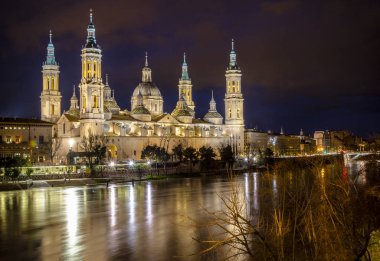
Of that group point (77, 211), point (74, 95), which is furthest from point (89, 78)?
point (77, 211)

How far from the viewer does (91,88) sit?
61312mm

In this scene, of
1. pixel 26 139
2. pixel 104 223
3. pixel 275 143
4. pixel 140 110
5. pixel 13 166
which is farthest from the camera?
pixel 275 143

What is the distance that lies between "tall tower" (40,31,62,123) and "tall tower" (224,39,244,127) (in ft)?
86.4

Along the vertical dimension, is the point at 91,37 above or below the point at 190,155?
above

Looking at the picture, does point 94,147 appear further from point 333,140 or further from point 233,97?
point 333,140

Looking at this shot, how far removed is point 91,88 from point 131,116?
10.7 m

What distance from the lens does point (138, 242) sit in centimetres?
2028

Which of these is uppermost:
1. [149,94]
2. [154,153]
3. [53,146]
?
[149,94]

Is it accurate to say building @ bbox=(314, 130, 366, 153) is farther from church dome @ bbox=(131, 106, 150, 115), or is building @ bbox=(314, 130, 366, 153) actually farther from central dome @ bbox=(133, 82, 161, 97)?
church dome @ bbox=(131, 106, 150, 115)

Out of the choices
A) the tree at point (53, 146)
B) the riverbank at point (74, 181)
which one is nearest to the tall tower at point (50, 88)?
the tree at point (53, 146)

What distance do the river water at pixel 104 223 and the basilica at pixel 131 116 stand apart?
22.7 metres

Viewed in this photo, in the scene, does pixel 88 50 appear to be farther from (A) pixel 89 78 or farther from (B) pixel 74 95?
(B) pixel 74 95

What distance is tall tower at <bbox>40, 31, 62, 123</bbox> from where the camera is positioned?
6888 cm

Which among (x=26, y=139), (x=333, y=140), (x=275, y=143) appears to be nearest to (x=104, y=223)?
(x=26, y=139)
